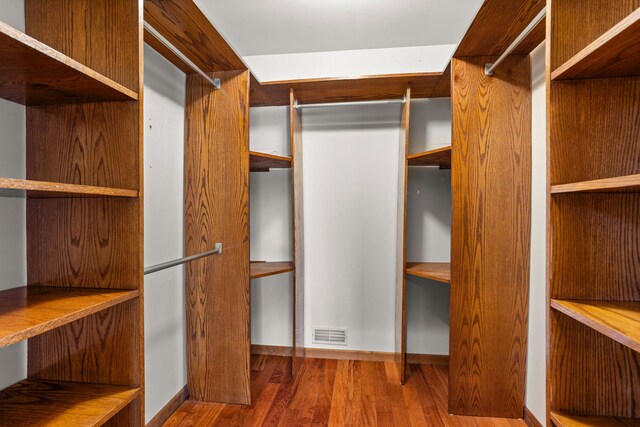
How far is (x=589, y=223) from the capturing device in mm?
881

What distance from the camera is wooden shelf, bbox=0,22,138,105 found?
2.21 feet

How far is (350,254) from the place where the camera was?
234cm

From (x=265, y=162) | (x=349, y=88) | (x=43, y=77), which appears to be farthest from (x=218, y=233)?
(x=349, y=88)

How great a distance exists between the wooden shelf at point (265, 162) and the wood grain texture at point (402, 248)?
73 centimetres

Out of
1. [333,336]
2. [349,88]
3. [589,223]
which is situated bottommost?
[333,336]

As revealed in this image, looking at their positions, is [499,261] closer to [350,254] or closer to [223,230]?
[350,254]

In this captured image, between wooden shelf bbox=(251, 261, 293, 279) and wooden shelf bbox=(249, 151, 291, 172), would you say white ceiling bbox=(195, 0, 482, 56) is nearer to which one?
wooden shelf bbox=(249, 151, 291, 172)

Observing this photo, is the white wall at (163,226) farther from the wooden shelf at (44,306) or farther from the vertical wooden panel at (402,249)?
the vertical wooden panel at (402,249)

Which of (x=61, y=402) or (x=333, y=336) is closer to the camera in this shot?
(x=61, y=402)

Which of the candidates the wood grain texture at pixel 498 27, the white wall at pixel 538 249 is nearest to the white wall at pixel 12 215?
the wood grain texture at pixel 498 27

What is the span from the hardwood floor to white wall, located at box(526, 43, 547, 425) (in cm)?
25

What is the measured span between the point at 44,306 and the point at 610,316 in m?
1.39

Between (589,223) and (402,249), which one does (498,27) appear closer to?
(589,223)

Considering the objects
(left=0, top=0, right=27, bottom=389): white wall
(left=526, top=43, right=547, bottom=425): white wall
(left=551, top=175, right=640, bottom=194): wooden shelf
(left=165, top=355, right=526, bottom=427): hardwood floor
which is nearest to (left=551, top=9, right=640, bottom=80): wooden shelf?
(left=551, top=175, right=640, bottom=194): wooden shelf
